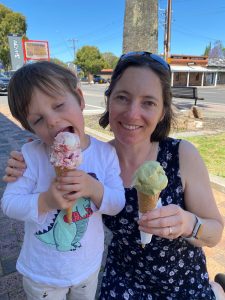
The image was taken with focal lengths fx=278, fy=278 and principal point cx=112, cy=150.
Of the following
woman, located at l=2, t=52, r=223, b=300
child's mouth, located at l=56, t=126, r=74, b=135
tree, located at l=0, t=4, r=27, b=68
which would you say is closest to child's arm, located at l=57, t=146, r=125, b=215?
woman, located at l=2, t=52, r=223, b=300

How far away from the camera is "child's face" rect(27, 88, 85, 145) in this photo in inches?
54.4

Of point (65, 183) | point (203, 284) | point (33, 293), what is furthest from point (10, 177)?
point (203, 284)

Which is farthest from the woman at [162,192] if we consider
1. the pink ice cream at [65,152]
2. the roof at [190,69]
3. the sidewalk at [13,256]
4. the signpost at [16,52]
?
the roof at [190,69]

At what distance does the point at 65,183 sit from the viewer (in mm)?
1231

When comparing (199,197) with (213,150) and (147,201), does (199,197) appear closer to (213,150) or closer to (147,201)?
(147,201)

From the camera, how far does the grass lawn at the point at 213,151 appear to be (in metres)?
4.98

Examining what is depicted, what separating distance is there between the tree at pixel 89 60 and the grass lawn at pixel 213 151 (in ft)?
211

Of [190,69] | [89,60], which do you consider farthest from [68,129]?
[89,60]

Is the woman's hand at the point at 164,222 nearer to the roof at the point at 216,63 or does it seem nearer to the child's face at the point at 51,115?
the child's face at the point at 51,115

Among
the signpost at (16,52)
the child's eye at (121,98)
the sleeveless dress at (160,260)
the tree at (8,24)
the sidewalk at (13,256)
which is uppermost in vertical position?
the tree at (8,24)

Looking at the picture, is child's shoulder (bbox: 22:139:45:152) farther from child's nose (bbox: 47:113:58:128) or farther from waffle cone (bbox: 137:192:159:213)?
waffle cone (bbox: 137:192:159:213)

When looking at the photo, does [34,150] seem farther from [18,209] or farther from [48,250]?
[48,250]

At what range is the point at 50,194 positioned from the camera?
4.18 ft

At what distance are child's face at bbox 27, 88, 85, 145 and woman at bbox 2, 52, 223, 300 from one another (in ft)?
0.86
